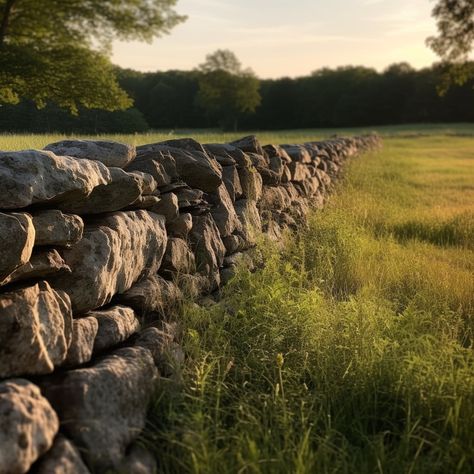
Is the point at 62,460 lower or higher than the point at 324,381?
higher

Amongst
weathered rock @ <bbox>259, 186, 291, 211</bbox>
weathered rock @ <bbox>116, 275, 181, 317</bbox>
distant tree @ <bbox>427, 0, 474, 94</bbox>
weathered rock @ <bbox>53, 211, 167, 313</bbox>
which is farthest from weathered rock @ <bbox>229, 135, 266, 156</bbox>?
distant tree @ <bbox>427, 0, 474, 94</bbox>

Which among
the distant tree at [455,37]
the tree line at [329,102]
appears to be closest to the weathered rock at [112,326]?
the distant tree at [455,37]

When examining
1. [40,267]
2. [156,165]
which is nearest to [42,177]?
[40,267]

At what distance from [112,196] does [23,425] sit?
1375 millimetres

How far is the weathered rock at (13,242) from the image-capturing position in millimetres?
2004

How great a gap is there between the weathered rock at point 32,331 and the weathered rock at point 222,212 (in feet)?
7.21

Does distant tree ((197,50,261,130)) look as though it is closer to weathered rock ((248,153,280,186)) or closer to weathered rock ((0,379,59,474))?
weathered rock ((248,153,280,186))

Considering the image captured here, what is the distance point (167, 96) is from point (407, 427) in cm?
5791

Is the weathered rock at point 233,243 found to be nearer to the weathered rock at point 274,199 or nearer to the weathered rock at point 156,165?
the weathered rock at point 156,165

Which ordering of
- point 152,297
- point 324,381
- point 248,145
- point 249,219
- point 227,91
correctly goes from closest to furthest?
point 324,381, point 152,297, point 249,219, point 248,145, point 227,91

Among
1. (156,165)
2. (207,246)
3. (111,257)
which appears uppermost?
(156,165)

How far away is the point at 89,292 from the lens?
2516 mm

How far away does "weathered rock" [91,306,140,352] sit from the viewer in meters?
2.50

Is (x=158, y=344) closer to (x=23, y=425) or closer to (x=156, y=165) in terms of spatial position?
(x=23, y=425)
